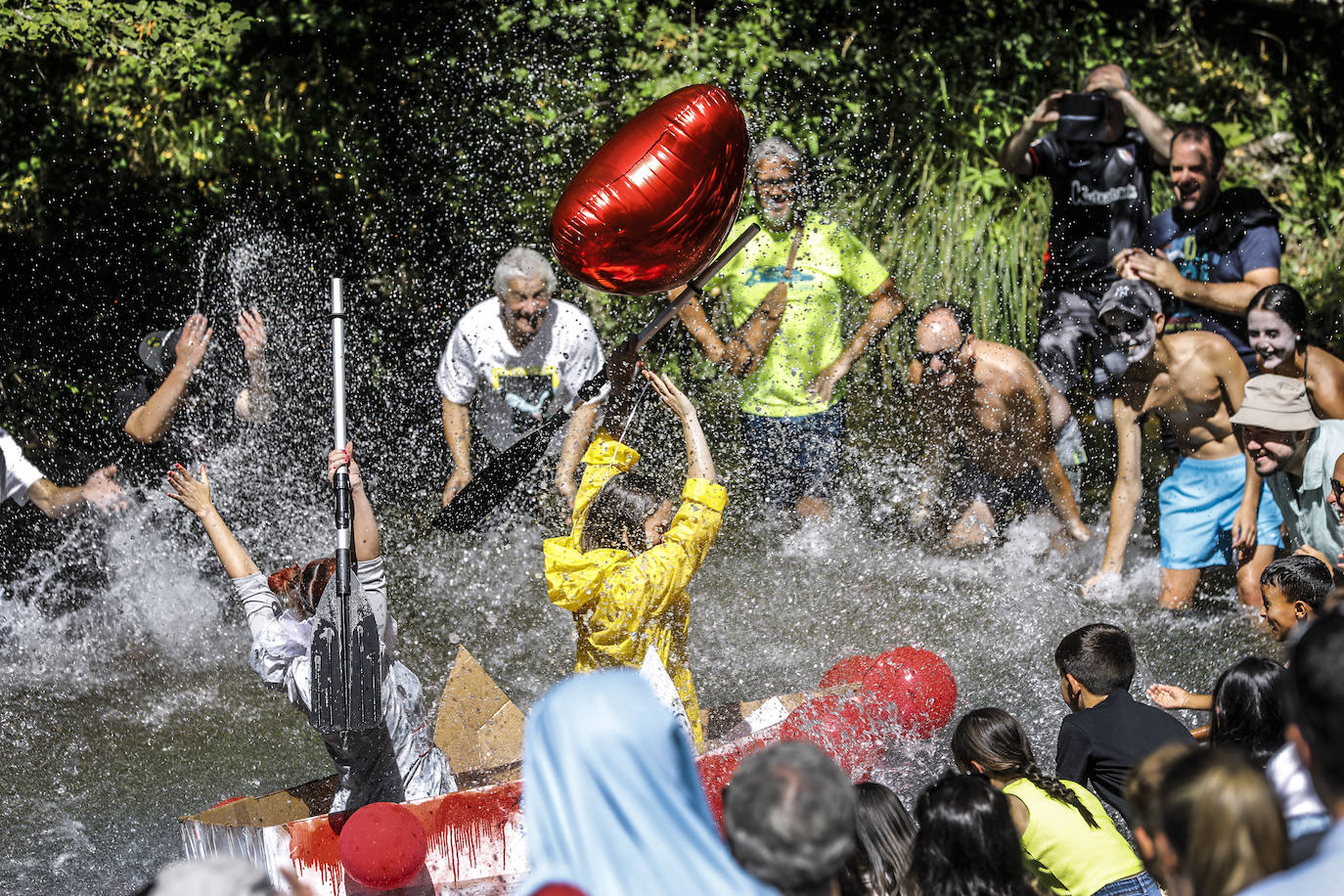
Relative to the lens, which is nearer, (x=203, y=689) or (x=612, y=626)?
(x=612, y=626)

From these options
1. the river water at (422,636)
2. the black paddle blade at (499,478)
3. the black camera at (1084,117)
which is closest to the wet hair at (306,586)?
the river water at (422,636)

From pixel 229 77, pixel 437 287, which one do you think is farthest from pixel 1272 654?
pixel 229 77

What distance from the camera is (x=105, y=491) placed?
6.38 metres

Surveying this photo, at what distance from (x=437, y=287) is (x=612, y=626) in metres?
4.95

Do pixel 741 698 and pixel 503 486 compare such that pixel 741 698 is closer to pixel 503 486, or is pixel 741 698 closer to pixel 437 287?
pixel 503 486

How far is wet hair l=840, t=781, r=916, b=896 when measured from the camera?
2828 millimetres

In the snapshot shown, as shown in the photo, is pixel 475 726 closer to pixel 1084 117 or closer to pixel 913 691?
pixel 913 691

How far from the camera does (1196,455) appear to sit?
581 cm

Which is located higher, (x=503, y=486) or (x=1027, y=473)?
(x=503, y=486)

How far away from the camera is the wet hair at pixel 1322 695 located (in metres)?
1.88

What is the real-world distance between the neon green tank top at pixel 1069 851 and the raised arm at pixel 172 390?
4463mm

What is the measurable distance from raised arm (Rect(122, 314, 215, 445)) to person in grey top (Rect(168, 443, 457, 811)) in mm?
2256

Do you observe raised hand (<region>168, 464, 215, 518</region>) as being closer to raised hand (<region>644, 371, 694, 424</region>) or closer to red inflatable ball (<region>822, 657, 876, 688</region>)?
raised hand (<region>644, 371, 694, 424</region>)

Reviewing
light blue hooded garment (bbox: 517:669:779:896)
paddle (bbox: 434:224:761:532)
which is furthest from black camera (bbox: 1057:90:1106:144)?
light blue hooded garment (bbox: 517:669:779:896)
